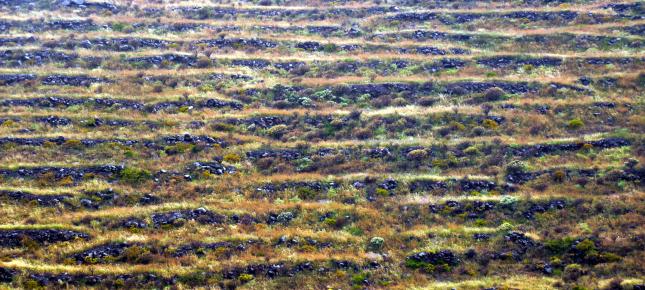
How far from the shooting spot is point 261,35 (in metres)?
57.5

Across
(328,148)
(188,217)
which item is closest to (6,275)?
(188,217)

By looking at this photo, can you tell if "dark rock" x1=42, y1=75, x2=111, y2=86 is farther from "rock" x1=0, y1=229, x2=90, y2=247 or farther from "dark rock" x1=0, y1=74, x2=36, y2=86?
"rock" x1=0, y1=229, x2=90, y2=247

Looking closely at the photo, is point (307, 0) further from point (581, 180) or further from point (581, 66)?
point (581, 180)

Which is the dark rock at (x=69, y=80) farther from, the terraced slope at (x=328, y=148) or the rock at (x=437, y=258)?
the rock at (x=437, y=258)

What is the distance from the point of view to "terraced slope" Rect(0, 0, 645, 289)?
88.4ft

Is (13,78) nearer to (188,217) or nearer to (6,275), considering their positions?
(188,217)

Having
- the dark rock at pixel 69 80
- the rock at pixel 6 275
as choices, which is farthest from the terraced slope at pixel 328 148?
the dark rock at pixel 69 80

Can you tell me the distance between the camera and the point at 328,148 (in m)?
38.1

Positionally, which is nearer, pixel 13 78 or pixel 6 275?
pixel 6 275

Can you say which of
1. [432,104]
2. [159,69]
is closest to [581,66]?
[432,104]

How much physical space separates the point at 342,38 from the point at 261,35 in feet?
24.9

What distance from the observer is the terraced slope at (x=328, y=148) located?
26938mm

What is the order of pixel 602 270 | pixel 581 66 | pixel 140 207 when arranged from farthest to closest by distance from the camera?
pixel 581 66 < pixel 140 207 < pixel 602 270

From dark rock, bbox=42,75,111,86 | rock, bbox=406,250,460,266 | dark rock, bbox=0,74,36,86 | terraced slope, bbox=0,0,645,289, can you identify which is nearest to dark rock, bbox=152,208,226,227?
terraced slope, bbox=0,0,645,289
